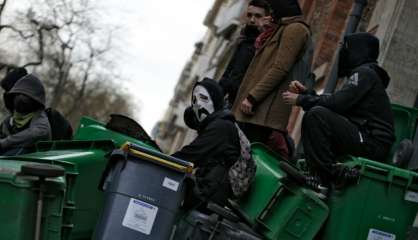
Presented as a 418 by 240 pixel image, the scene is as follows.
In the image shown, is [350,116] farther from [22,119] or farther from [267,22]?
[22,119]

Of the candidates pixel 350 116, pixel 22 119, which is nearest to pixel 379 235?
pixel 350 116

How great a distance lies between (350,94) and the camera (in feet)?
24.0

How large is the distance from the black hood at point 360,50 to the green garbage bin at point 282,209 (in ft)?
3.34

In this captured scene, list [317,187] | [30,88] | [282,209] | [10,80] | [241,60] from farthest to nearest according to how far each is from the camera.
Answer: [10,80] → [30,88] → [241,60] → [317,187] → [282,209]

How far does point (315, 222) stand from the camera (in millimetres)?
6867

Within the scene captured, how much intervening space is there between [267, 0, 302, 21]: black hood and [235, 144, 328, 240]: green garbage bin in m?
1.62

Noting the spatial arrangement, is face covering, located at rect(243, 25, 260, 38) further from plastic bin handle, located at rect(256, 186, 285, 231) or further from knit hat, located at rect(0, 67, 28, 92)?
knit hat, located at rect(0, 67, 28, 92)

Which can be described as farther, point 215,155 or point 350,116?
point 350,116

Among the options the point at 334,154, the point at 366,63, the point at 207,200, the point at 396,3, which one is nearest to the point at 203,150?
the point at 207,200

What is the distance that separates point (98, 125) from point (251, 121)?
127 cm

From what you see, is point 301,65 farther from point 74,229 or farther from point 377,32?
point 377,32

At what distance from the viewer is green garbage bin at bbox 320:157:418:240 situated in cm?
680

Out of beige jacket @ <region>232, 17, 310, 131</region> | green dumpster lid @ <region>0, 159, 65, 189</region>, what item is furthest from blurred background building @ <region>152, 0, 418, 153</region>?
green dumpster lid @ <region>0, 159, 65, 189</region>

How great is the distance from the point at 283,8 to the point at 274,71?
23.0 inches
